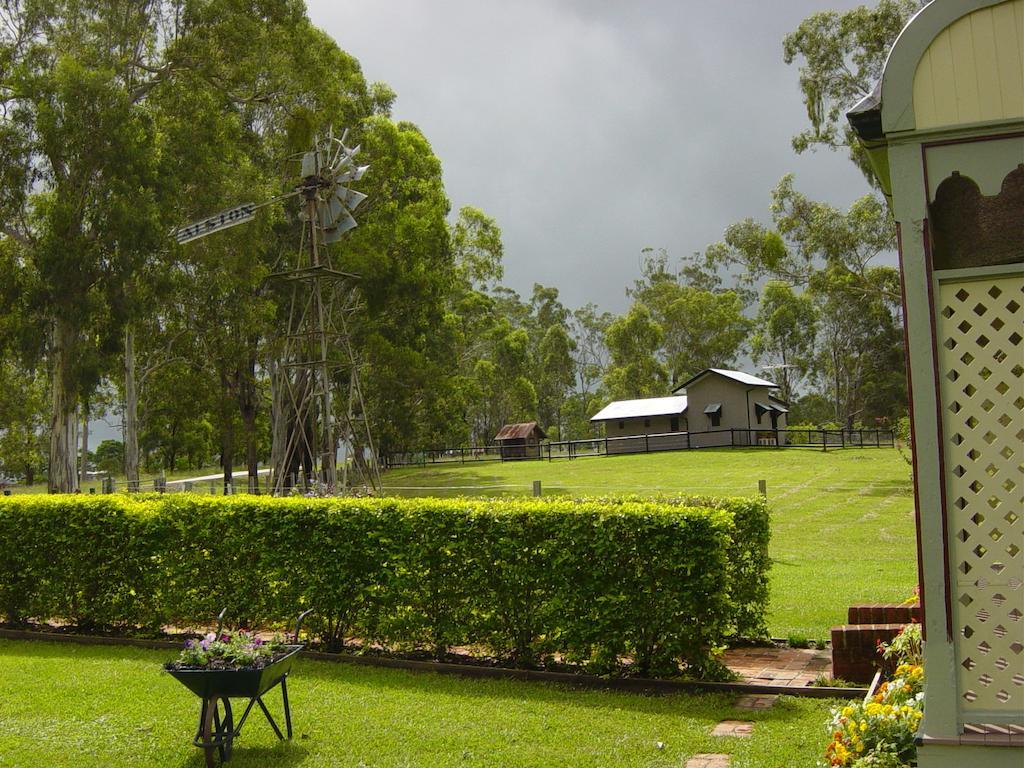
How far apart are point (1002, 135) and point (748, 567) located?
538 cm

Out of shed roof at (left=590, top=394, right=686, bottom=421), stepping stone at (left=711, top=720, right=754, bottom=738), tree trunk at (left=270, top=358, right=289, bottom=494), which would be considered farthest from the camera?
shed roof at (left=590, top=394, right=686, bottom=421)

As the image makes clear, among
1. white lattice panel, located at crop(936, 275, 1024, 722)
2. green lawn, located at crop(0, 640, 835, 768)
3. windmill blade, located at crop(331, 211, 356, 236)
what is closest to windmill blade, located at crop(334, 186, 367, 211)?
windmill blade, located at crop(331, 211, 356, 236)

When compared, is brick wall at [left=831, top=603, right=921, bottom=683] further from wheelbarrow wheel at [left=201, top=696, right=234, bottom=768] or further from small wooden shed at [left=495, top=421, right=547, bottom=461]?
small wooden shed at [left=495, top=421, right=547, bottom=461]

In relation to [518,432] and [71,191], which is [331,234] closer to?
[71,191]

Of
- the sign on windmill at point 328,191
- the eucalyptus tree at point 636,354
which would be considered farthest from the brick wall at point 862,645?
the eucalyptus tree at point 636,354

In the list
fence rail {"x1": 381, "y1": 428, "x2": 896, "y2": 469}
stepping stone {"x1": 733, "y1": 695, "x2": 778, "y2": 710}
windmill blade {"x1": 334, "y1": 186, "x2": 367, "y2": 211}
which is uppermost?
windmill blade {"x1": 334, "y1": 186, "x2": 367, "y2": 211}

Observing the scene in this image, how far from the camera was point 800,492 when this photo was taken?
26125 millimetres

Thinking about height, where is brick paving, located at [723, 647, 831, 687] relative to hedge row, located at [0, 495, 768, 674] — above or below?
below

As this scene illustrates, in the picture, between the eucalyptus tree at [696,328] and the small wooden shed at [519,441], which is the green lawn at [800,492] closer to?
the small wooden shed at [519,441]

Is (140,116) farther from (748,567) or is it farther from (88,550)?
(748,567)

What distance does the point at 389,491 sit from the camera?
115ft

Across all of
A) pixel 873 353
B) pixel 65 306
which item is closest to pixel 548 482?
pixel 65 306

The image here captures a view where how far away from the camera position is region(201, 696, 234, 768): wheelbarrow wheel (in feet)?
18.9

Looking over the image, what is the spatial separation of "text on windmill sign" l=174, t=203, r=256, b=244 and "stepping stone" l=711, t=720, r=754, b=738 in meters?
25.8
